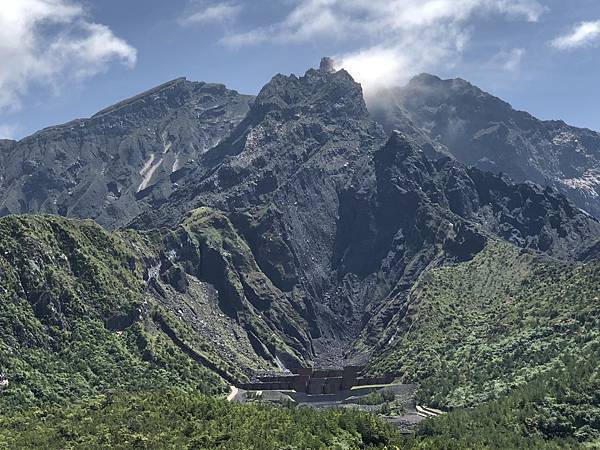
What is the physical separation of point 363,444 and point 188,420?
43.3 metres

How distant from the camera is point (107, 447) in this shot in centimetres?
17362

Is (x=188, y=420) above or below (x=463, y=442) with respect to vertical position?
above

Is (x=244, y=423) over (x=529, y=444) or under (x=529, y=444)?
over

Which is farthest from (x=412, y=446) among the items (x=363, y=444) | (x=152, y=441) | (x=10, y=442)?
(x=10, y=442)

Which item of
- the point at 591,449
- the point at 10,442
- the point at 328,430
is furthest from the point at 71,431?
the point at 591,449

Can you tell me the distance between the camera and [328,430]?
7840 inches

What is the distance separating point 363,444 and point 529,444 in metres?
41.1

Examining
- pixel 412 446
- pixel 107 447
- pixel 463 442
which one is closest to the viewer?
pixel 107 447

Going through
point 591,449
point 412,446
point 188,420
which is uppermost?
point 188,420

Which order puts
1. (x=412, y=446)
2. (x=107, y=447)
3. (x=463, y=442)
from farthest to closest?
(x=463, y=442) → (x=412, y=446) → (x=107, y=447)

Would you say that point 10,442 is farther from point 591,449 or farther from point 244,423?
point 591,449

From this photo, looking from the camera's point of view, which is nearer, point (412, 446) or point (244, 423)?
point (412, 446)

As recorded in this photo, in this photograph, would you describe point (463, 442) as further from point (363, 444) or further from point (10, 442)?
point (10, 442)

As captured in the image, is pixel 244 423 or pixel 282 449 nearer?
pixel 282 449
